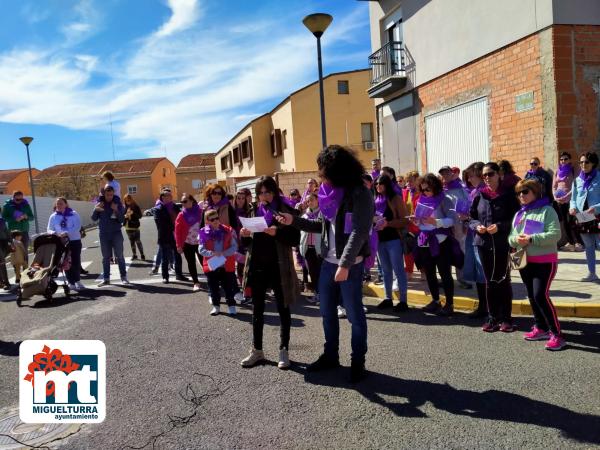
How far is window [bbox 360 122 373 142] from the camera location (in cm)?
3070

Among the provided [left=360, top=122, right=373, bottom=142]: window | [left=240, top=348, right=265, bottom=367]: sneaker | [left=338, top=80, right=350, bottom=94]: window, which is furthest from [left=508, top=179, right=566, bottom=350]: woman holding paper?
[left=338, top=80, right=350, bottom=94]: window

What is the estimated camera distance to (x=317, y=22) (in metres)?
9.25

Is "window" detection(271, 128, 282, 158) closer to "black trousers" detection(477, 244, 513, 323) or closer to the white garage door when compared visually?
the white garage door

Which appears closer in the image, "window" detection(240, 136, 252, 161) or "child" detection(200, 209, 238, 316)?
"child" detection(200, 209, 238, 316)

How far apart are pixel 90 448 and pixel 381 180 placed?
4586 mm

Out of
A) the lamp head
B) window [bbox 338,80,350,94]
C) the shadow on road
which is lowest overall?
the shadow on road

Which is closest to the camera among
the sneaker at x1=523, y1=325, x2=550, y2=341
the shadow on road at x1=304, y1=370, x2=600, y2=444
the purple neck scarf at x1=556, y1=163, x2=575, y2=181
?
the shadow on road at x1=304, y1=370, x2=600, y2=444

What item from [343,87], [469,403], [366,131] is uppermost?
[343,87]

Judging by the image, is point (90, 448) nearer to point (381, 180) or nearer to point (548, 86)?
point (381, 180)

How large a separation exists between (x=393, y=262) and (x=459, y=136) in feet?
22.7

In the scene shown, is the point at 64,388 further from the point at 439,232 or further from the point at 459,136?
the point at 459,136

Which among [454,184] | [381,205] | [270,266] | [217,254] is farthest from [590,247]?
[217,254]

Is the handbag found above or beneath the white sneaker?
above

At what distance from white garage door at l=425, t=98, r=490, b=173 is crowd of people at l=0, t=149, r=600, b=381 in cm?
277
